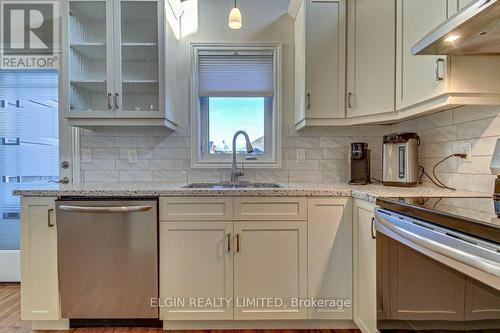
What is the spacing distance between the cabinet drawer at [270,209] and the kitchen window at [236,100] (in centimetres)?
67

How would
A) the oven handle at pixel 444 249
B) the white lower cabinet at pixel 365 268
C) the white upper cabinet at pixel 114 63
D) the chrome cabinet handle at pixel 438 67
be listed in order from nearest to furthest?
1. the oven handle at pixel 444 249
2. the chrome cabinet handle at pixel 438 67
3. the white lower cabinet at pixel 365 268
4. the white upper cabinet at pixel 114 63

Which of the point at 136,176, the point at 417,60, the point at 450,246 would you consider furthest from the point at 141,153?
the point at 450,246

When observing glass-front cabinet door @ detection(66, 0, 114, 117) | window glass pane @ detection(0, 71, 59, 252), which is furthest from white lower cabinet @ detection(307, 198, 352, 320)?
window glass pane @ detection(0, 71, 59, 252)

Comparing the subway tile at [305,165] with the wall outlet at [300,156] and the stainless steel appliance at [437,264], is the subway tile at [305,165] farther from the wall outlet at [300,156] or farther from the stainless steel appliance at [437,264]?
the stainless steel appliance at [437,264]

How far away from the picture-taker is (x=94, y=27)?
2115mm

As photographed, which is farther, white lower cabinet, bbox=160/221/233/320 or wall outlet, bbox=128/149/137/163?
wall outlet, bbox=128/149/137/163

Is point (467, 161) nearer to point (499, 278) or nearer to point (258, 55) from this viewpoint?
point (499, 278)

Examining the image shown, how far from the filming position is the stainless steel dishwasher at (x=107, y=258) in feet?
5.84

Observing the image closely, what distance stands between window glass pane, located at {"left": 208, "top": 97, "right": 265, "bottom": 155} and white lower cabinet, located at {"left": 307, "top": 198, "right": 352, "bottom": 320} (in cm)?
88

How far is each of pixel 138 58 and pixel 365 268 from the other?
82.0 inches

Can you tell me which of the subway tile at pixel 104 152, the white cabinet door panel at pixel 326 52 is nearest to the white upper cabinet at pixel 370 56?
the white cabinet door panel at pixel 326 52

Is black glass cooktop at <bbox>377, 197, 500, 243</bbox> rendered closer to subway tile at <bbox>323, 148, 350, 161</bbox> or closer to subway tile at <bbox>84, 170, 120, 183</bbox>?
subway tile at <bbox>323, 148, 350, 161</bbox>

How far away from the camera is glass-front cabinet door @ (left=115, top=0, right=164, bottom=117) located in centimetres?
207

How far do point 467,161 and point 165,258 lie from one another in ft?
6.21
